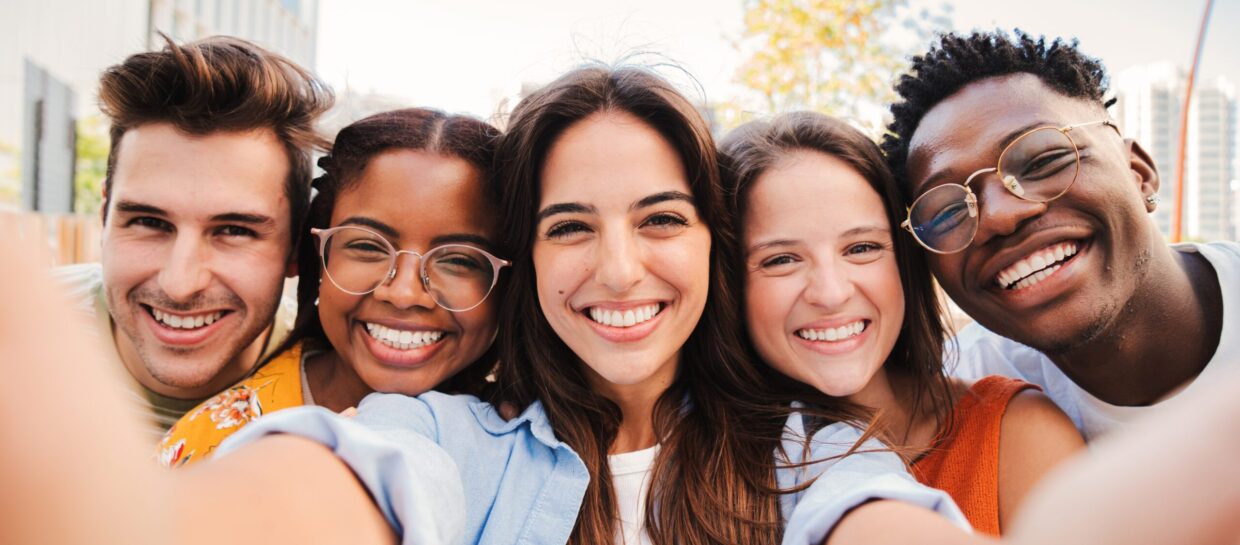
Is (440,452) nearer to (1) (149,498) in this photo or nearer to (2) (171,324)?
(1) (149,498)

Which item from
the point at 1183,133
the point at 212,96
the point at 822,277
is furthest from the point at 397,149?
the point at 1183,133

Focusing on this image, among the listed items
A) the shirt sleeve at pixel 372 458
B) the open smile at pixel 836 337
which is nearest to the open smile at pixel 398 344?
the shirt sleeve at pixel 372 458

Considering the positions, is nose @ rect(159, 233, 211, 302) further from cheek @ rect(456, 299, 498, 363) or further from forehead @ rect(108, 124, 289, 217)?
cheek @ rect(456, 299, 498, 363)

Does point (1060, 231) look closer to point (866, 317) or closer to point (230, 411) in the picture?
point (866, 317)

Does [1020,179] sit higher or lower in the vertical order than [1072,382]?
higher

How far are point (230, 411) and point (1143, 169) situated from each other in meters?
3.35

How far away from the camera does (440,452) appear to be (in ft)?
6.18

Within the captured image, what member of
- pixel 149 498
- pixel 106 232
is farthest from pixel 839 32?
pixel 149 498

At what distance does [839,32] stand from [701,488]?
9305 mm

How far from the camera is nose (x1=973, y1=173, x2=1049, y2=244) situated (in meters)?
2.42

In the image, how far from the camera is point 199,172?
269cm

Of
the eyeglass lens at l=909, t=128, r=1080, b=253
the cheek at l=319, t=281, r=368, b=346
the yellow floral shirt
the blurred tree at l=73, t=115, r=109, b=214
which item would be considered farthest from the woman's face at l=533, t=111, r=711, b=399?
the blurred tree at l=73, t=115, r=109, b=214

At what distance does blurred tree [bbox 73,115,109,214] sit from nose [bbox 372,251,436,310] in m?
15.6

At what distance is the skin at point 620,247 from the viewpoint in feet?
7.52
